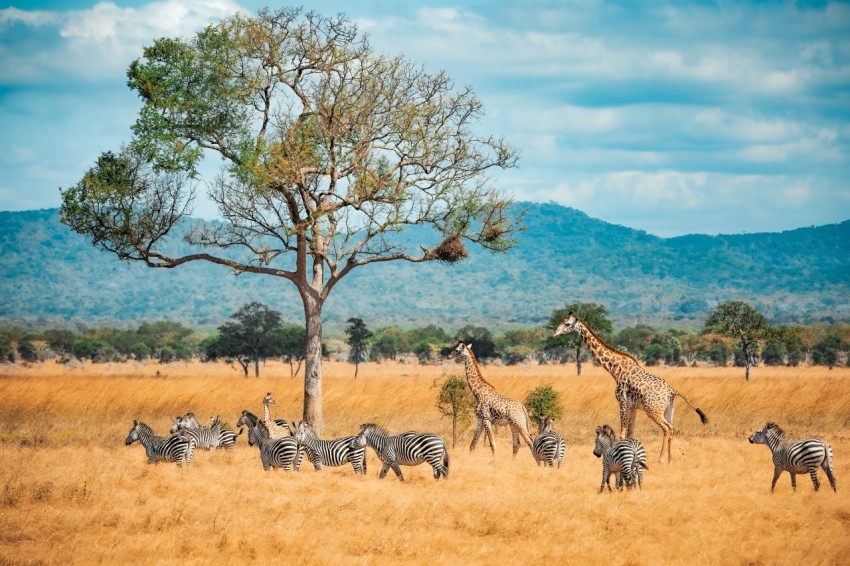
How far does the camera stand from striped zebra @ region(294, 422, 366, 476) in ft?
69.3

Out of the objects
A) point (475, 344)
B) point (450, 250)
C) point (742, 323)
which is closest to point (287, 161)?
point (450, 250)

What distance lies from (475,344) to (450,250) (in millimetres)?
51567

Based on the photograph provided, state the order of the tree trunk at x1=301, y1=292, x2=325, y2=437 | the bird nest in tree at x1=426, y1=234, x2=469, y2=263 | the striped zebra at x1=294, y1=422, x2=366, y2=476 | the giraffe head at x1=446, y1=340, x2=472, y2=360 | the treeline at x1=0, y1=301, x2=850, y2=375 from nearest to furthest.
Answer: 1. the striped zebra at x1=294, y1=422, x2=366, y2=476
2. the giraffe head at x1=446, y1=340, x2=472, y2=360
3. the bird nest in tree at x1=426, y1=234, x2=469, y2=263
4. the tree trunk at x1=301, y1=292, x2=325, y2=437
5. the treeline at x1=0, y1=301, x2=850, y2=375

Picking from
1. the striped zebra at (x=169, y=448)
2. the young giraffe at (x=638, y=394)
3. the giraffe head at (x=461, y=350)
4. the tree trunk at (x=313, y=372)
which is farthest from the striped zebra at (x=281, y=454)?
the young giraffe at (x=638, y=394)

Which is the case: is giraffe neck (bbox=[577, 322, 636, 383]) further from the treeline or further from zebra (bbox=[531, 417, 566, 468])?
the treeline

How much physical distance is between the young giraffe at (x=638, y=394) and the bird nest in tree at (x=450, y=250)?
377 cm

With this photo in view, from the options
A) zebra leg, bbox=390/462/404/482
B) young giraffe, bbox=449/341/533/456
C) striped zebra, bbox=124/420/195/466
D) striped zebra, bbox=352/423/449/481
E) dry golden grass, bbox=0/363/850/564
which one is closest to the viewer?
dry golden grass, bbox=0/363/850/564

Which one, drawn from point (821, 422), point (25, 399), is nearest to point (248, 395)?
point (25, 399)

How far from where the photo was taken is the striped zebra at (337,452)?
21.1m

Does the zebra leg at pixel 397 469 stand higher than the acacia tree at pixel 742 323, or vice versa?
the acacia tree at pixel 742 323

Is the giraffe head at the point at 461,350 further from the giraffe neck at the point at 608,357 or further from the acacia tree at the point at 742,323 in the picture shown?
the acacia tree at the point at 742,323

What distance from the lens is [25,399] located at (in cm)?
3250

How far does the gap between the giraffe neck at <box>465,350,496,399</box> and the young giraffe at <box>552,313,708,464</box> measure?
91.4 inches

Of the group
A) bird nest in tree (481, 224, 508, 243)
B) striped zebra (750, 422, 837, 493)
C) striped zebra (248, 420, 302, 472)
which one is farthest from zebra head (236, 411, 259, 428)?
striped zebra (750, 422, 837, 493)
